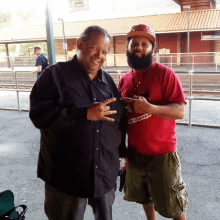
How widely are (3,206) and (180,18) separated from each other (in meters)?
17.6

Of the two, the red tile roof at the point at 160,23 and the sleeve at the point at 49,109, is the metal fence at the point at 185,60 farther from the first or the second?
the sleeve at the point at 49,109

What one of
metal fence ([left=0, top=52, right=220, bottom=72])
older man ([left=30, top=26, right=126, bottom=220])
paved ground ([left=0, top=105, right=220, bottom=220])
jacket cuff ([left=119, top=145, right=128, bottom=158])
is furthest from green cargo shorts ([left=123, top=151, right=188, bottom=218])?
metal fence ([left=0, top=52, right=220, bottom=72])

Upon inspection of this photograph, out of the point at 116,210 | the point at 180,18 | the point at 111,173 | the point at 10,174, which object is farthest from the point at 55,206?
the point at 180,18

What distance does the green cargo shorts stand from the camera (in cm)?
191

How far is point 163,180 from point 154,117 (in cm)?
48

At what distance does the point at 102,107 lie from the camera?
143 cm

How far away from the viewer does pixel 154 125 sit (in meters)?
1.87

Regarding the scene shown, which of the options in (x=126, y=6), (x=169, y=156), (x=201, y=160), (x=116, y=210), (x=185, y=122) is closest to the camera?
(x=169, y=156)

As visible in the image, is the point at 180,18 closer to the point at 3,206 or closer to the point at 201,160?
the point at 201,160

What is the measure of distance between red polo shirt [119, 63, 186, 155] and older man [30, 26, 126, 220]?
227 millimetres

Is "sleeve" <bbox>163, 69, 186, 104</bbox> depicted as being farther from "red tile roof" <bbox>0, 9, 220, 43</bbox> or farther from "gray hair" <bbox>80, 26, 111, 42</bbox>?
"red tile roof" <bbox>0, 9, 220, 43</bbox>

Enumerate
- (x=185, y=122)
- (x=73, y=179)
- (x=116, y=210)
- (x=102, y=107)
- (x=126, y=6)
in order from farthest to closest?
(x=126, y=6), (x=185, y=122), (x=116, y=210), (x=73, y=179), (x=102, y=107)

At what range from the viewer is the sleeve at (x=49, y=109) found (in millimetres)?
1468

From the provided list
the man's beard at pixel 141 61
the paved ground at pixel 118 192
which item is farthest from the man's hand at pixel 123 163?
the paved ground at pixel 118 192
